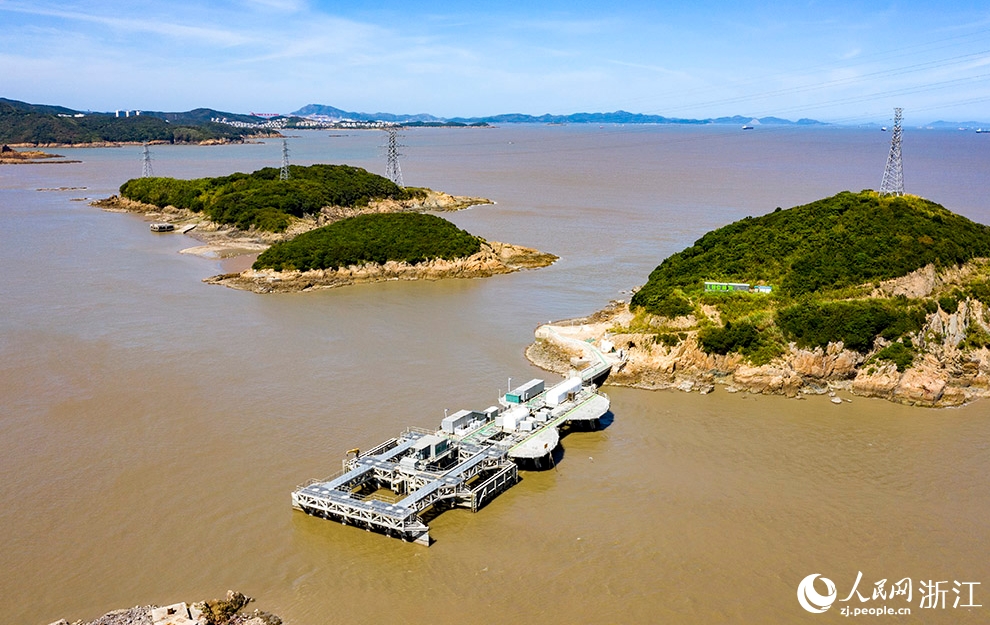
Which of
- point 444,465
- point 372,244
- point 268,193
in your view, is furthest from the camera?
point 268,193

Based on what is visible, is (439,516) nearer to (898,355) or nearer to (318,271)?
(898,355)

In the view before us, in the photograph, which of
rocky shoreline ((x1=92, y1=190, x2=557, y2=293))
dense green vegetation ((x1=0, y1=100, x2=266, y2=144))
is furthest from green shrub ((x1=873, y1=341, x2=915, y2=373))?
dense green vegetation ((x1=0, y1=100, x2=266, y2=144))

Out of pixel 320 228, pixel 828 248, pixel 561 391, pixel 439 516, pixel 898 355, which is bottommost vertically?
pixel 439 516

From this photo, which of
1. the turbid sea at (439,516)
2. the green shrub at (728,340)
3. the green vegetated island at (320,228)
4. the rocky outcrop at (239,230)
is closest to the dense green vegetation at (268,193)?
the green vegetated island at (320,228)

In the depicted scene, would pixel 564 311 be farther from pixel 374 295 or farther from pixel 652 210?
pixel 652 210

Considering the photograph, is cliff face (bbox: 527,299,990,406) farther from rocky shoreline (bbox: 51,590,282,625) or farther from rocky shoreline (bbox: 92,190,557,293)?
rocky shoreline (bbox: 92,190,557,293)

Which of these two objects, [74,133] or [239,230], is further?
[74,133]

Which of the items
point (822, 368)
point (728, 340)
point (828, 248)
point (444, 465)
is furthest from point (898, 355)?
point (444, 465)

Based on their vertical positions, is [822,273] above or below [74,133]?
below
